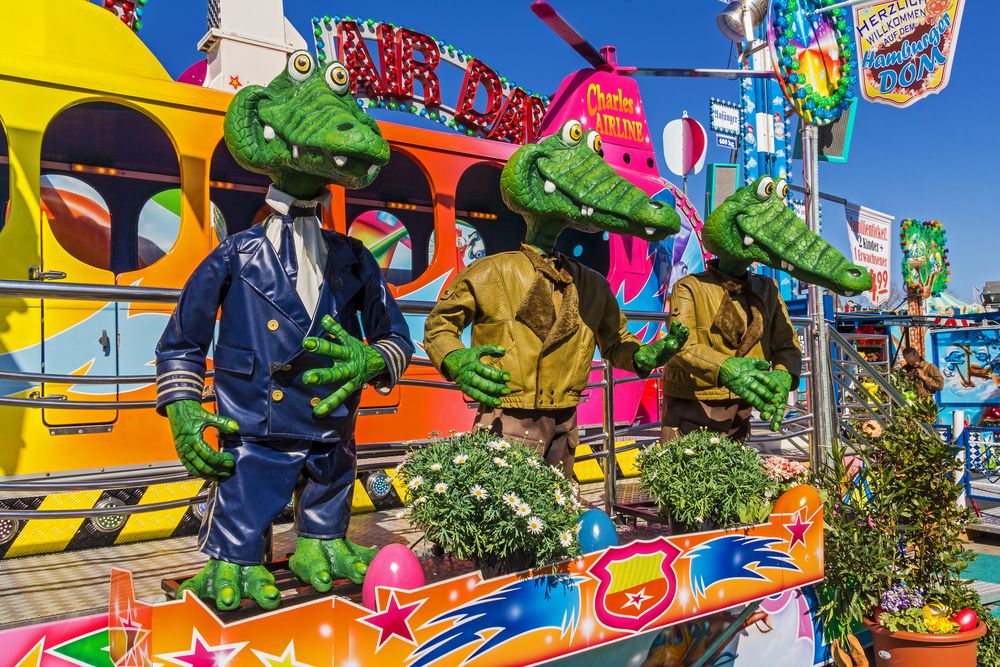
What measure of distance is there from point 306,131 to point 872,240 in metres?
13.6

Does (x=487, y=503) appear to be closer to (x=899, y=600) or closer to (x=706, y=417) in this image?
(x=706, y=417)

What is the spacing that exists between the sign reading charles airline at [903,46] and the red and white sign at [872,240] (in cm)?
704

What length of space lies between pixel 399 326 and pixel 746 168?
15921 millimetres

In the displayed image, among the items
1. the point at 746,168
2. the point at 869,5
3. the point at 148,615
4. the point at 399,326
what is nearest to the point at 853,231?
the point at 746,168

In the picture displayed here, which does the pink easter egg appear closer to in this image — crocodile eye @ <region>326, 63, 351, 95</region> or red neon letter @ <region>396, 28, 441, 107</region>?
crocodile eye @ <region>326, 63, 351, 95</region>

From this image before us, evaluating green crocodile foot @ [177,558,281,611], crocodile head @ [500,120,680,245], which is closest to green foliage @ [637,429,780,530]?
crocodile head @ [500,120,680,245]

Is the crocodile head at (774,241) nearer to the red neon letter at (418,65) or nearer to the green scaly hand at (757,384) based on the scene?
the green scaly hand at (757,384)

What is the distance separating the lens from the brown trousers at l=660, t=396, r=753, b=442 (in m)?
3.32

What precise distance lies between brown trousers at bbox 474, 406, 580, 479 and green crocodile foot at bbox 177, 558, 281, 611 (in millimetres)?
Answer: 897

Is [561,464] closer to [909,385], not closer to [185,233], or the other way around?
[185,233]

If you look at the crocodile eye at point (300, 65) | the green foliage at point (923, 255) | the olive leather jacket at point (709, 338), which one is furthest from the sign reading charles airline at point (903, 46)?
the green foliage at point (923, 255)

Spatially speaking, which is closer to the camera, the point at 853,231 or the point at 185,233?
the point at 185,233

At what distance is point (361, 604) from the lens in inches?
78.6

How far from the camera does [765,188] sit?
10.8 feet
